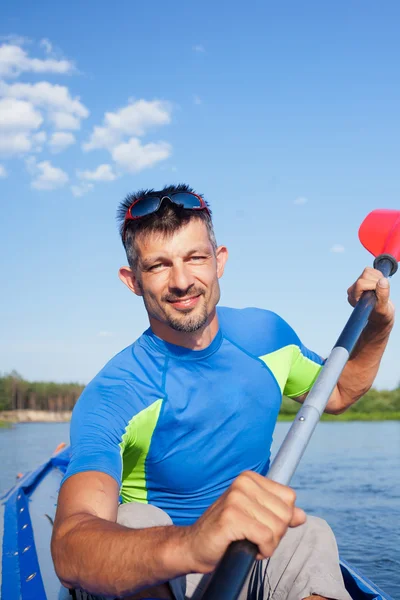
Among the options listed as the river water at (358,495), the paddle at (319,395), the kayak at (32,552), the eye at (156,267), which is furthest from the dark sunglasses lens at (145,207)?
the river water at (358,495)

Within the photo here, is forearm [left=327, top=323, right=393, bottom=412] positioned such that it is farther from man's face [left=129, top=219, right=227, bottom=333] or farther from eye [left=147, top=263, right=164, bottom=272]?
eye [left=147, top=263, right=164, bottom=272]

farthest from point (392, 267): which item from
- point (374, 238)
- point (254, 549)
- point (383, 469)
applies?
point (383, 469)

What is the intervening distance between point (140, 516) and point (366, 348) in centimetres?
129

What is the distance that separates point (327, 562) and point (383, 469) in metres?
9.23

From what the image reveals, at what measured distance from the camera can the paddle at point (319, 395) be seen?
Answer: 46.3 inches

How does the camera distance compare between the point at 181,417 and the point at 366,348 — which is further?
the point at 366,348

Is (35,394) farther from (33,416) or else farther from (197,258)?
(197,258)

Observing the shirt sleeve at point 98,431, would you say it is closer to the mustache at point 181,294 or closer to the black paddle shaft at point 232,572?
the mustache at point 181,294

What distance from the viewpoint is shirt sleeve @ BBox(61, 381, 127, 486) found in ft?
5.59

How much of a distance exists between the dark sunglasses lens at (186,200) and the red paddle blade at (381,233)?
1.11 metres

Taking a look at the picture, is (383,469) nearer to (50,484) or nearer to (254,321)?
(50,484)

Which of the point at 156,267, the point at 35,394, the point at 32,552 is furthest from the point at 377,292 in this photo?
the point at 35,394

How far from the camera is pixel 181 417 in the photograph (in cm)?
211

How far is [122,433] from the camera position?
6.42 feet
